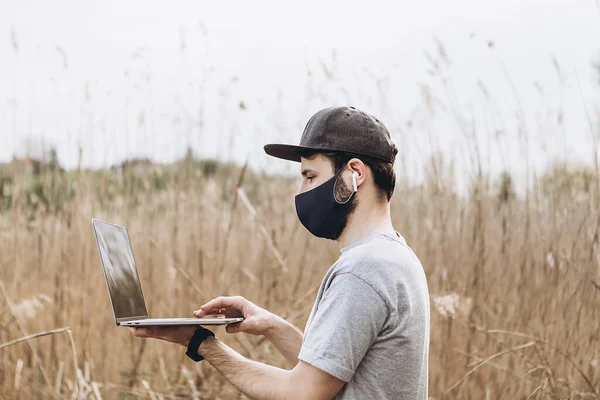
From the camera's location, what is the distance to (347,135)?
1.78m

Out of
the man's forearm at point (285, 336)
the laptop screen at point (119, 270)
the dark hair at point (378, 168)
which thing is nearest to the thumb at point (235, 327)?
the man's forearm at point (285, 336)

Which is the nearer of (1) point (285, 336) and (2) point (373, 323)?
(2) point (373, 323)

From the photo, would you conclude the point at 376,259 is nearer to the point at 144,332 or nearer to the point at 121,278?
the point at 144,332

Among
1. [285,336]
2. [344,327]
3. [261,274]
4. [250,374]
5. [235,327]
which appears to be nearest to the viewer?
[344,327]

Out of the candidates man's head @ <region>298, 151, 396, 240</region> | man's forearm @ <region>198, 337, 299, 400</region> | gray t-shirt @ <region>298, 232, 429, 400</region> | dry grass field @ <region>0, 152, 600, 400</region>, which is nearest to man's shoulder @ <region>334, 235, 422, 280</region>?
gray t-shirt @ <region>298, 232, 429, 400</region>

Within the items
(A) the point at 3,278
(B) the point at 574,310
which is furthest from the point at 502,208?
(A) the point at 3,278

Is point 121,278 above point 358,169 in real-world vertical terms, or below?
below

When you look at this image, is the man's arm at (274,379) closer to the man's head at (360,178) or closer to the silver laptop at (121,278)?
the silver laptop at (121,278)

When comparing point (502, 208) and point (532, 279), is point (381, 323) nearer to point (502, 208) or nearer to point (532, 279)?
point (532, 279)

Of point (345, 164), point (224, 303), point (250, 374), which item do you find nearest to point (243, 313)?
point (224, 303)

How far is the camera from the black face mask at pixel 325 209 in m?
1.79

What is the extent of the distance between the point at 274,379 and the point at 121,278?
0.58m

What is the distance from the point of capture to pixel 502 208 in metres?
3.71

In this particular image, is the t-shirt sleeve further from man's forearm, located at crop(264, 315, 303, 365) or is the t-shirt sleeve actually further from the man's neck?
man's forearm, located at crop(264, 315, 303, 365)
